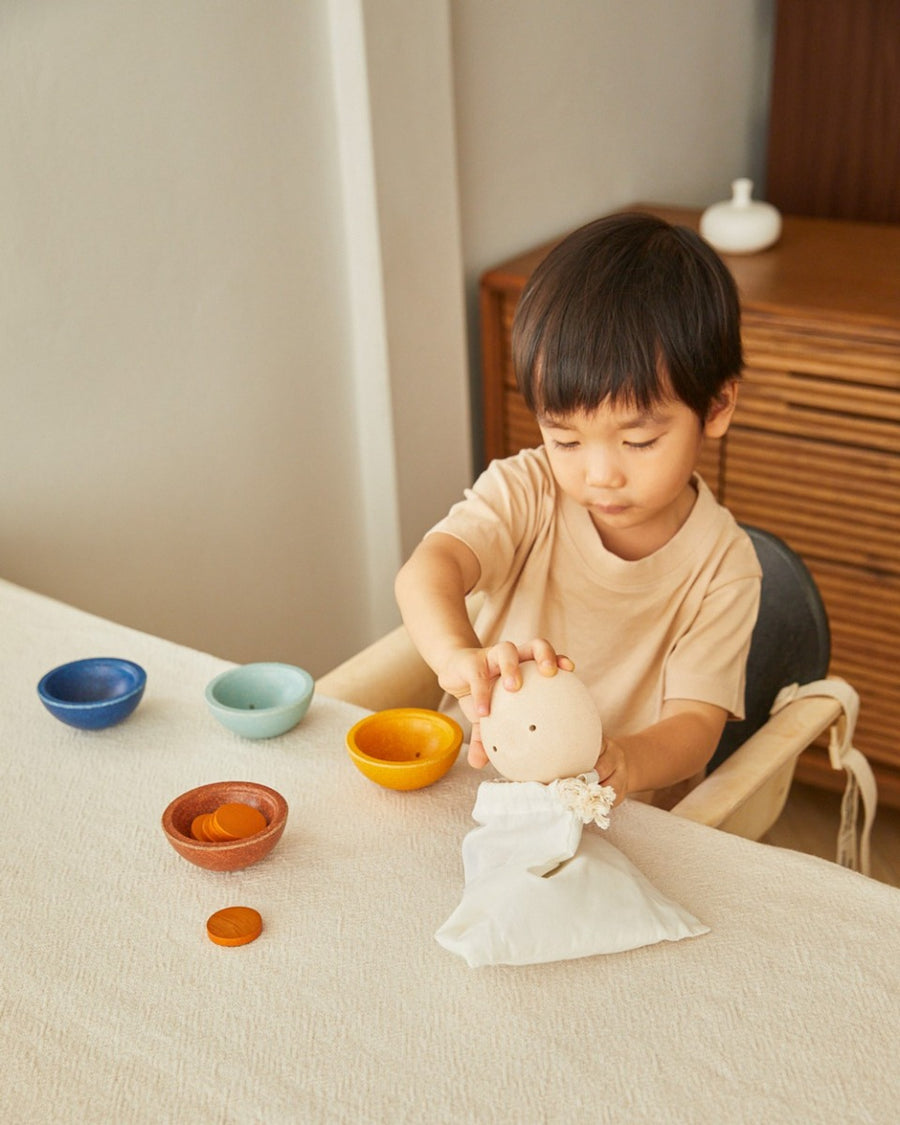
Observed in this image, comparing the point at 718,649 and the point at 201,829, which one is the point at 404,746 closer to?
the point at 201,829

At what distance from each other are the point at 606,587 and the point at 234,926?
22.4 inches

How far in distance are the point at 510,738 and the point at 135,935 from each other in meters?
0.28

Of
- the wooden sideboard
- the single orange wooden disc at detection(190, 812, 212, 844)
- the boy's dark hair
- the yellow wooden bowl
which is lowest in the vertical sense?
the wooden sideboard

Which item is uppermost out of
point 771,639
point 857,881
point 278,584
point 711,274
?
point 711,274

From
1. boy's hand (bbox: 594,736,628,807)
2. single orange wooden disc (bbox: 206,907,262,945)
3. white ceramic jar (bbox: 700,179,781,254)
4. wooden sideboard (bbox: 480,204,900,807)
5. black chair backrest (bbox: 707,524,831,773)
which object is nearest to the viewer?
single orange wooden disc (bbox: 206,907,262,945)

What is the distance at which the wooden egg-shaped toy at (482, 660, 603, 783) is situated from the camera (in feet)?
2.61

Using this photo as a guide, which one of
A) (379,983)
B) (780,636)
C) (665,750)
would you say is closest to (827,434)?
(780,636)

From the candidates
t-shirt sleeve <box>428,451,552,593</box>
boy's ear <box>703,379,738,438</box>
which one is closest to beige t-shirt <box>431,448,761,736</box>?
t-shirt sleeve <box>428,451,552,593</box>

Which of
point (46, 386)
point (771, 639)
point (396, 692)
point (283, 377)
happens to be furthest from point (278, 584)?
point (771, 639)

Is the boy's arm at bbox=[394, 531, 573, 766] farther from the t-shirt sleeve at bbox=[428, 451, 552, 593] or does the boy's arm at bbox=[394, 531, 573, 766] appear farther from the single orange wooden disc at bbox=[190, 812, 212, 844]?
the single orange wooden disc at bbox=[190, 812, 212, 844]

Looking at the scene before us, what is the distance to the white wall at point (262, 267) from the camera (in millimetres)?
1409

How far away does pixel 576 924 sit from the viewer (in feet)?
2.48

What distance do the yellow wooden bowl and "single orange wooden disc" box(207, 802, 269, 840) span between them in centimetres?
9

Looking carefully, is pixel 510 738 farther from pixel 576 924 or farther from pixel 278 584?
pixel 278 584
